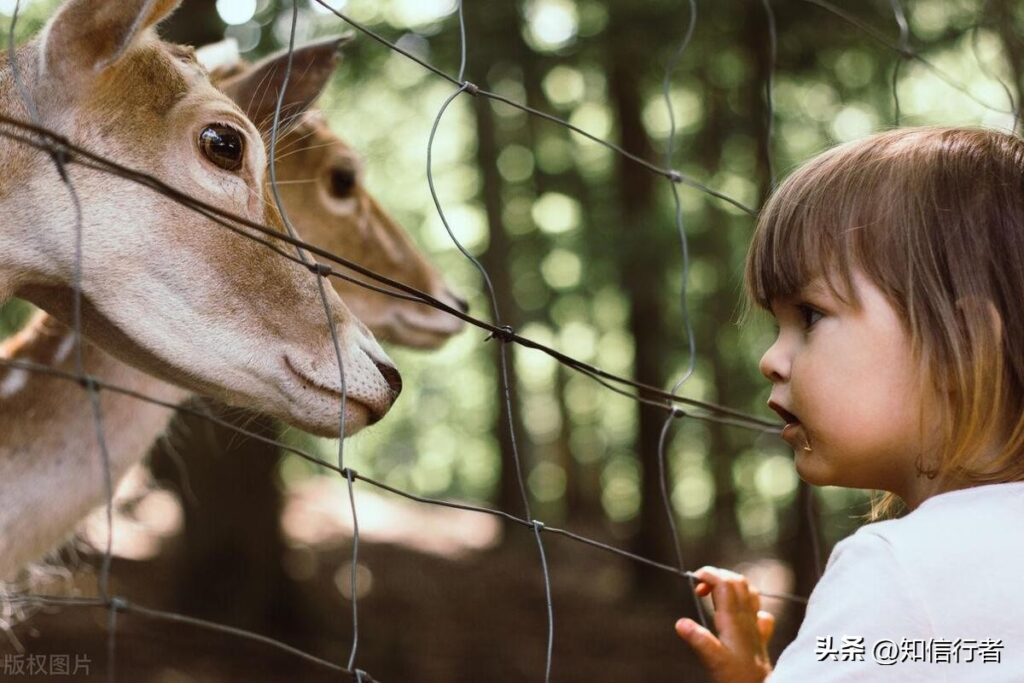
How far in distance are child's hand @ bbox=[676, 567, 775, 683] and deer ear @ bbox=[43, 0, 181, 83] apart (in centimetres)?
119

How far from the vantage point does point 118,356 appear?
6.37ft

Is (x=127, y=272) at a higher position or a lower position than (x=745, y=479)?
lower

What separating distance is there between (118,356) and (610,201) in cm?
641

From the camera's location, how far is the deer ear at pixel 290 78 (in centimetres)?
277

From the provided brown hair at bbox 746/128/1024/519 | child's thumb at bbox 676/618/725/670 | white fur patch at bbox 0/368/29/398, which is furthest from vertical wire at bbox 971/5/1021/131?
white fur patch at bbox 0/368/29/398

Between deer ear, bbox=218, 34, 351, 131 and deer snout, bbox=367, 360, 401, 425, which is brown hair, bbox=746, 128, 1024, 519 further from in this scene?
deer ear, bbox=218, 34, 351, 131

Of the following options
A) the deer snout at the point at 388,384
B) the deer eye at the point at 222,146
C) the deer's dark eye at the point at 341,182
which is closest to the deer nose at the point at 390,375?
the deer snout at the point at 388,384

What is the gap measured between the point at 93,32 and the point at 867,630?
143 centimetres

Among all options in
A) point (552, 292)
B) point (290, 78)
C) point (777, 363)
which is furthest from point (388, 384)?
point (552, 292)

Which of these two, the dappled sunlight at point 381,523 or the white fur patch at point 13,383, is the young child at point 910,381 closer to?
the white fur patch at point 13,383

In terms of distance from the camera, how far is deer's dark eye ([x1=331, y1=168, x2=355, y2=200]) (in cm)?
334

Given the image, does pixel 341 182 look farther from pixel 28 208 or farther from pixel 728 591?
pixel 728 591

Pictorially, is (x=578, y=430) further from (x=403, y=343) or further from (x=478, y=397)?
(x=403, y=343)

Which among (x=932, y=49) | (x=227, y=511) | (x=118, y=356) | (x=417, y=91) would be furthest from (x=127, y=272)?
(x=417, y=91)
